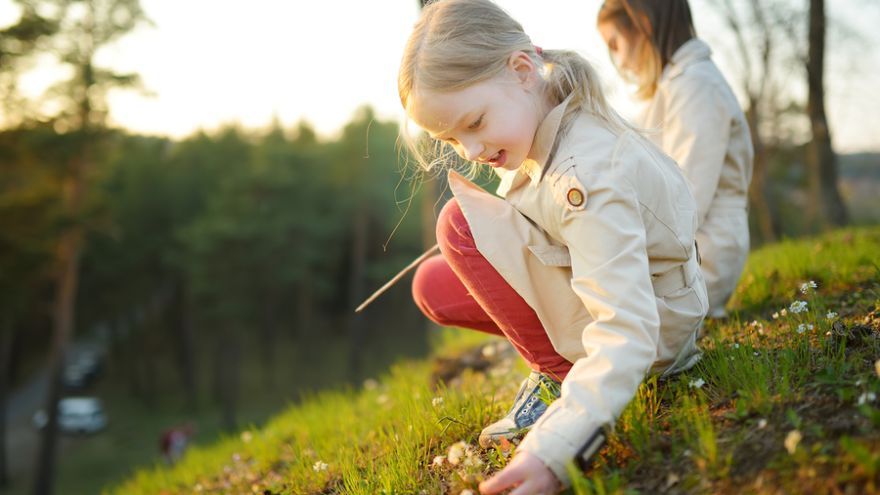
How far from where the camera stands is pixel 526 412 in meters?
2.41

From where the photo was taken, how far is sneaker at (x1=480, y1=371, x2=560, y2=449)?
2359 mm

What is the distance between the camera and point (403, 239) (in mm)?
37000

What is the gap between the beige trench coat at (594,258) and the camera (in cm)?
184

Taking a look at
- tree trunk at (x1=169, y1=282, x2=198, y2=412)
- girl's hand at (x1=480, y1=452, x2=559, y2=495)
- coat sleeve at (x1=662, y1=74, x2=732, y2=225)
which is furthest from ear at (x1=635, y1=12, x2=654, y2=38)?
tree trunk at (x1=169, y1=282, x2=198, y2=412)

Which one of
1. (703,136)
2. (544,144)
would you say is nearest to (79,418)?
(703,136)

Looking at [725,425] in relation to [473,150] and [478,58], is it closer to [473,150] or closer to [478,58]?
[473,150]

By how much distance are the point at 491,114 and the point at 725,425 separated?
114 cm

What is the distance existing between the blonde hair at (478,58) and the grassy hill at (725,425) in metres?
0.91

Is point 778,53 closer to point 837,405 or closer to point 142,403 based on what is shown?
point 837,405

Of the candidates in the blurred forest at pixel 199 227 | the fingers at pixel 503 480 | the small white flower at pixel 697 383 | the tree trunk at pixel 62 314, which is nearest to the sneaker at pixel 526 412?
the small white flower at pixel 697 383

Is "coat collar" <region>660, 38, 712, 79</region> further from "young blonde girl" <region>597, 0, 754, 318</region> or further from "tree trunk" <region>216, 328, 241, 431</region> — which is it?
"tree trunk" <region>216, 328, 241, 431</region>

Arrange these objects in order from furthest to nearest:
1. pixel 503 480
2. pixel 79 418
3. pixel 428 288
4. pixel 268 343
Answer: pixel 268 343
pixel 79 418
pixel 428 288
pixel 503 480

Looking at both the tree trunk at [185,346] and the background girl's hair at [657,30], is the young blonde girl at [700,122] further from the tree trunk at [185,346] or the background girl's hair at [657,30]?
the tree trunk at [185,346]

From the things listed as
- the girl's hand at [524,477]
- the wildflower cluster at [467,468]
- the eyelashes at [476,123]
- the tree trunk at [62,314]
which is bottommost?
the tree trunk at [62,314]
